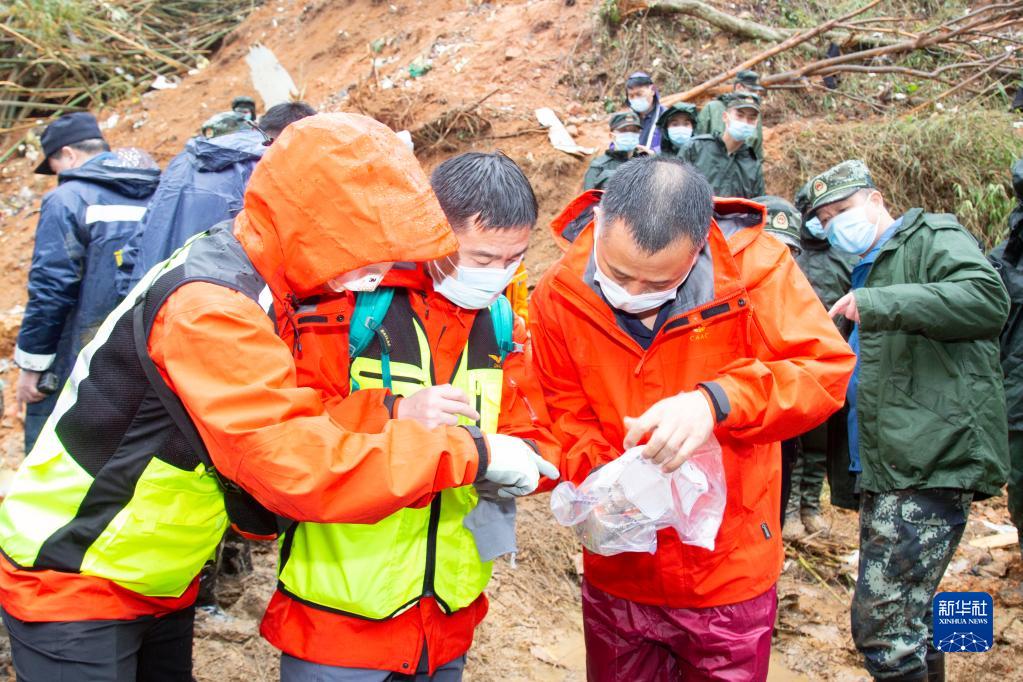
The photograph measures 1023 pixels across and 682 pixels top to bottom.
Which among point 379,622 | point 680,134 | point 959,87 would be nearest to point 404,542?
point 379,622

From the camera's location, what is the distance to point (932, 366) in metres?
2.86

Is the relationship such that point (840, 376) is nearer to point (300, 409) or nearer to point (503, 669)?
point (300, 409)

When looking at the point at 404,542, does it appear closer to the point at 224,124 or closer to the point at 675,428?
the point at 675,428

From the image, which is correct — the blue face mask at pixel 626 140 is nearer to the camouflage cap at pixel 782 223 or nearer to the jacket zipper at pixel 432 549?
the camouflage cap at pixel 782 223

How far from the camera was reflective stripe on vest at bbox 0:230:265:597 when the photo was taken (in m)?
1.65

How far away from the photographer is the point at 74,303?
12.8 feet

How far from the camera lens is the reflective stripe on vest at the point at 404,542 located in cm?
184

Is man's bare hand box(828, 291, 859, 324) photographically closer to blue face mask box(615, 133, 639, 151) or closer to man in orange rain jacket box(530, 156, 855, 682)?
man in orange rain jacket box(530, 156, 855, 682)

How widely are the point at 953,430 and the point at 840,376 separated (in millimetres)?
1108

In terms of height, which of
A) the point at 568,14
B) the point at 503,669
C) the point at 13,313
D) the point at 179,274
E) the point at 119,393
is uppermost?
the point at 179,274

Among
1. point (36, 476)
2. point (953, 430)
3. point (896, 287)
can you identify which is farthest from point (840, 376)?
point (36, 476)

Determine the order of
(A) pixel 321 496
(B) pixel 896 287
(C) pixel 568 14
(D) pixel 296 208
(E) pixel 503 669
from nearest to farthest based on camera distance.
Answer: (A) pixel 321 496 → (D) pixel 296 208 → (B) pixel 896 287 → (E) pixel 503 669 → (C) pixel 568 14

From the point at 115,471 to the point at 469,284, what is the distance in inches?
34.9

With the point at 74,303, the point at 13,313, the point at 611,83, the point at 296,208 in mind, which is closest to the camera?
the point at 296,208
